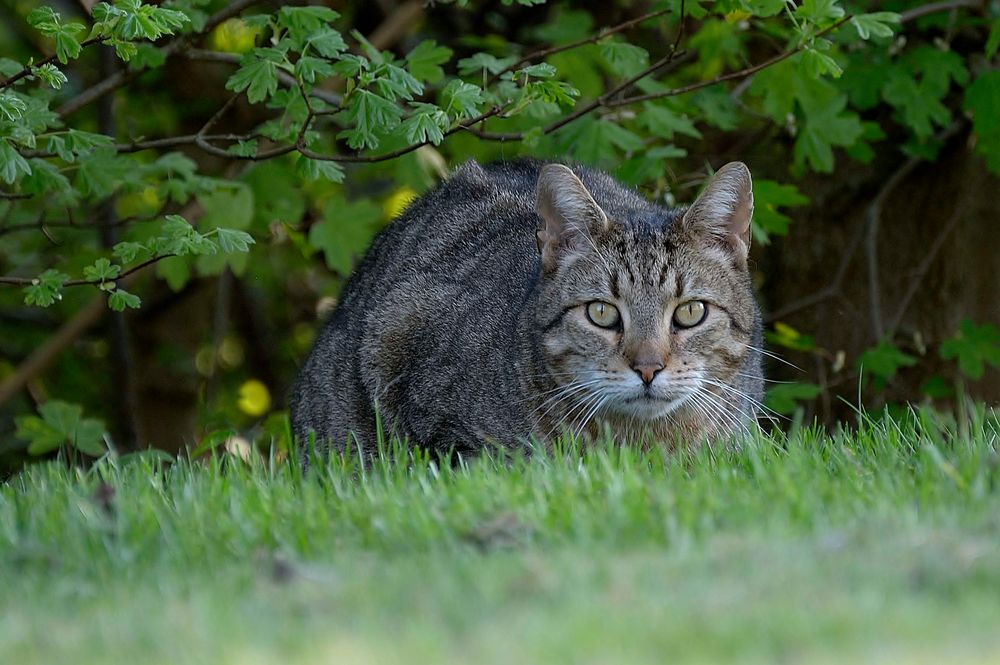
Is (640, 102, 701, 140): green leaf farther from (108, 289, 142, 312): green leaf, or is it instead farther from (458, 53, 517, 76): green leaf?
(108, 289, 142, 312): green leaf

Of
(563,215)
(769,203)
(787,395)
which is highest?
(563,215)

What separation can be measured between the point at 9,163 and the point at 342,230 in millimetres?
2677

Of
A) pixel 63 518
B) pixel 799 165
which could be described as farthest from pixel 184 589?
pixel 799 165

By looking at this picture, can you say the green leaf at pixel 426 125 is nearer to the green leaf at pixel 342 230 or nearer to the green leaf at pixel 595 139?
the green leaf at pixel 595 139

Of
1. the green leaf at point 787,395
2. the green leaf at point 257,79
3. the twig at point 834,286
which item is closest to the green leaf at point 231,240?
the green leaf at point 257,79

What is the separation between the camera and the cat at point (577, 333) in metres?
4.88

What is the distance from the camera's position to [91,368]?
10656 mm

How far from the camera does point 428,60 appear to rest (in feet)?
19.7

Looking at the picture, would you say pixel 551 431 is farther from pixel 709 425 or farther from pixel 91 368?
pixel 91 368

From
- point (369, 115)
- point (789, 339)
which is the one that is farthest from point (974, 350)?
point (369, 115)

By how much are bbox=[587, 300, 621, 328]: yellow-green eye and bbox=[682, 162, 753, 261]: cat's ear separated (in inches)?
17.0

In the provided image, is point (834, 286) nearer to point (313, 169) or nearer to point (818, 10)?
point (818, 10)

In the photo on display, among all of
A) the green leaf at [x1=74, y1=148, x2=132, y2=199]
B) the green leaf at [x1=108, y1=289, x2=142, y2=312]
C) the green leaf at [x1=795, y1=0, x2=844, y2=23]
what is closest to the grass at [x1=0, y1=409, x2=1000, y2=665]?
the green leaf at [x1=108, y1=289, x2=142, y2=312]

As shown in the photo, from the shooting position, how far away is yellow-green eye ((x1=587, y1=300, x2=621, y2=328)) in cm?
494
